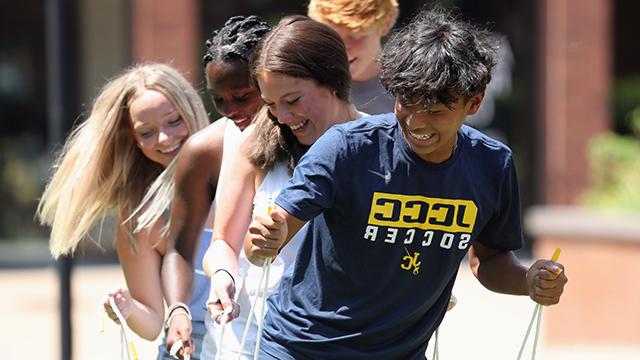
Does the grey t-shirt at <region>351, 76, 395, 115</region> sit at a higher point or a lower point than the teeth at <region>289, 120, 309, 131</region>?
lower

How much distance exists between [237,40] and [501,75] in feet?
36.5

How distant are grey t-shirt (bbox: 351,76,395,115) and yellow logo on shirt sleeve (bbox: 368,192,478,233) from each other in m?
0.92

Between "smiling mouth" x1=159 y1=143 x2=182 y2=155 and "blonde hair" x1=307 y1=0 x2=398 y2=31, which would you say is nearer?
"blonde hair" x1=307 y1=0 x2=398 y2=31

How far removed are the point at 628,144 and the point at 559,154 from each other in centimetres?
217

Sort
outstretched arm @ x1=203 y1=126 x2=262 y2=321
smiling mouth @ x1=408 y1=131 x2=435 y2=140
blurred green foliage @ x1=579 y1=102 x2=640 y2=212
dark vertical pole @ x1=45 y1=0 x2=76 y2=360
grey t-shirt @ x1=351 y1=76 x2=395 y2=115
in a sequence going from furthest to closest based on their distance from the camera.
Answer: blurred green foliage @ x1=579 y1=102 x2=640 y2=212, dark vertical pole @ x1=45 y1=0 x2=76 y2=360, grey t-shirt @ x1=351 y1=76 x2=395 y2=115, outstretched arm @ x1=203 y1=126 x2=262 y2=321, smiling mouth @ x1=408 y1=131 x2=435 y2=140

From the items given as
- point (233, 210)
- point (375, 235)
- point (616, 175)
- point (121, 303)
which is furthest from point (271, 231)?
point (616, 175)

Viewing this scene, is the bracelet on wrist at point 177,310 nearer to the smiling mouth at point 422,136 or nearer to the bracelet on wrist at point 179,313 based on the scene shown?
the bracelet on wrist at point 179,313

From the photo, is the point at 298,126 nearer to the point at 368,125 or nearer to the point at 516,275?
the point at 368,125

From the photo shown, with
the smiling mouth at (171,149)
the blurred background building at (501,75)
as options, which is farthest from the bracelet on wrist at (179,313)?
the blurred background building at (501,75)

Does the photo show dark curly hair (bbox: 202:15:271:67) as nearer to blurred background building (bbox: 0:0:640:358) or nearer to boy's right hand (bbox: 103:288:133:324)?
boy's right hand (bbox: 103:288:133:324)

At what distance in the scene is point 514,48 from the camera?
1475 centimetres

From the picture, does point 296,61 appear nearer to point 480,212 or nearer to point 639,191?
point 480,212

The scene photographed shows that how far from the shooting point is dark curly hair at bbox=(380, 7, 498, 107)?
2904 millimetres

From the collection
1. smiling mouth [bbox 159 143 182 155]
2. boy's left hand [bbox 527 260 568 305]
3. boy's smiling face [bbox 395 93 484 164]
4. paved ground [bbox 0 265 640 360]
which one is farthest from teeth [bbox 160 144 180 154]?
paved ground [bbox 0 265 640 360]
